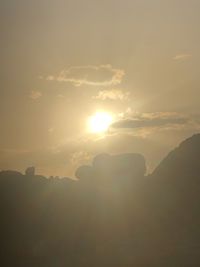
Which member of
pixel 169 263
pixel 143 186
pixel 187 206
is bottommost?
pixel 169 263

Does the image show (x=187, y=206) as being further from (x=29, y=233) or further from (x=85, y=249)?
(x=29, y=233)

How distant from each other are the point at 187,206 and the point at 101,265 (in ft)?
69.7

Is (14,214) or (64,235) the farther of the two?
(14,214)

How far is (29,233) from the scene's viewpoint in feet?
324

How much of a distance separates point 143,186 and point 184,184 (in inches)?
341

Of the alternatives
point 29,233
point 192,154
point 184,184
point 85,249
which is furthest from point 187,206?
point 29,233

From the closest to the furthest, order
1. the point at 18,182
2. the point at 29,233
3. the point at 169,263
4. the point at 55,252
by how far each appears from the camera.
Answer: the point at 169,263
the point at 55,252
the point at 29,233
the point at 18,182

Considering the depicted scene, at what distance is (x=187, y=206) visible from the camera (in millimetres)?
96125

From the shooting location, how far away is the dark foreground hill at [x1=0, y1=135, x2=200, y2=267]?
88.5 meters

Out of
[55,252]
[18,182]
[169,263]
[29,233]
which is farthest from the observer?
[18,182]

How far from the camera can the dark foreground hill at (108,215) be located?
88.5m

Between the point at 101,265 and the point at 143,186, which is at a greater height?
the point at 143,186

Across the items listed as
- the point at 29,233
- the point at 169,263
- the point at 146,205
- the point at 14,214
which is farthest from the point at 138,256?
the point at 14,214

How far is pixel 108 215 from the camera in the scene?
98.8m
